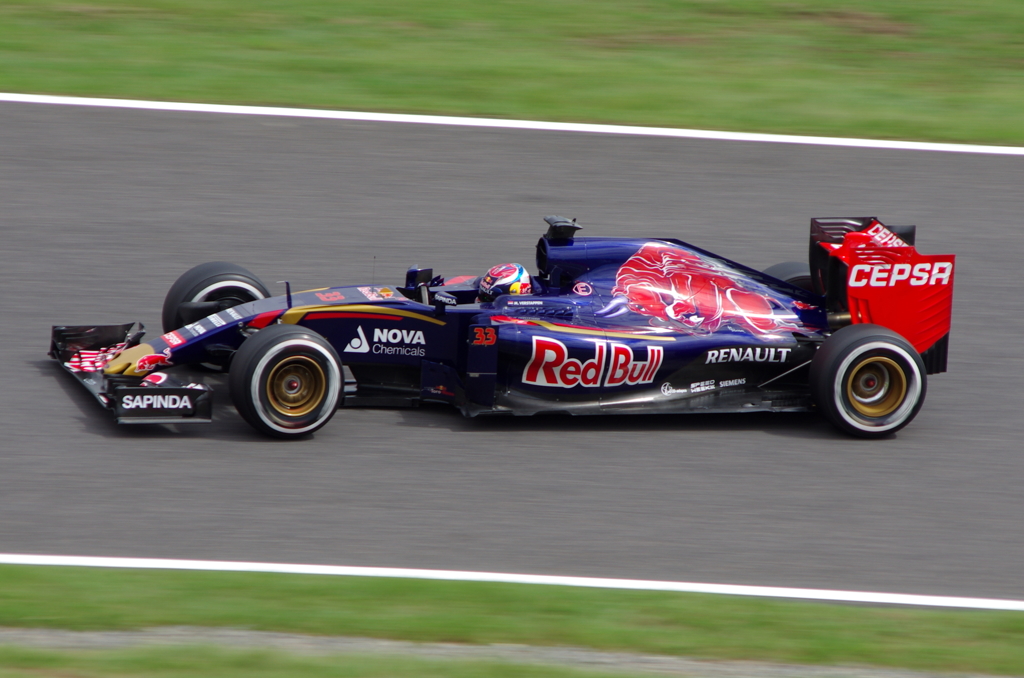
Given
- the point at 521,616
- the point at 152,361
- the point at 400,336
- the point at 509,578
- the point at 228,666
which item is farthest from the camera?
the point at 400,336

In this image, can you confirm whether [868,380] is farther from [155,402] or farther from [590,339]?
[155,402]

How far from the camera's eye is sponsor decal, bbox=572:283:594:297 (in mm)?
8086

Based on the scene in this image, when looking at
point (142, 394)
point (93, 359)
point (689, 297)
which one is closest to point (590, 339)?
point (689, 297)

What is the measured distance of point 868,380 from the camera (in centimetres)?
802

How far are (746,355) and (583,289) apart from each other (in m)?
1.07

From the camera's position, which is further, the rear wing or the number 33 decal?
the rear wing

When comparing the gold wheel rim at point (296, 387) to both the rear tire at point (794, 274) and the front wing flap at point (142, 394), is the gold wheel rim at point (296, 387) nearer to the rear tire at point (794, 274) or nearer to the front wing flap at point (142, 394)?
the front wing flap at point (142, 394)

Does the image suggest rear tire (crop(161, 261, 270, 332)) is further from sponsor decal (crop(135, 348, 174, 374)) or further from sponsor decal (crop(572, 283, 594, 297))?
sponsor decal (crop(572, 283, 594, 297))

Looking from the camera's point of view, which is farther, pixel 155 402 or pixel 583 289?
pixel 583 289

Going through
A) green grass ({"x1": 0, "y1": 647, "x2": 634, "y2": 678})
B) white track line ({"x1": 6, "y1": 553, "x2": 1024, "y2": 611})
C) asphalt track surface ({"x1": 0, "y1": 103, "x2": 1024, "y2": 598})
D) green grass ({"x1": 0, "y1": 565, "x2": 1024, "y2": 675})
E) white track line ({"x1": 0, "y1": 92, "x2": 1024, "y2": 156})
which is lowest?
green grass ({"x1": 0, "y1": 647, "x2": 634, "y2": 678})

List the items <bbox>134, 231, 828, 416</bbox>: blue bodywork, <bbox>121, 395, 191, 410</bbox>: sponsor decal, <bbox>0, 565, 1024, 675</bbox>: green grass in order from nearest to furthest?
<bbox>0, 565, 1024, 675</bbox>: green grass → <bbox>121, 395, 191, 410</bbox>: sponsor decal → <bbox>134, 231, 828, 416</bbox>: blue bodywork

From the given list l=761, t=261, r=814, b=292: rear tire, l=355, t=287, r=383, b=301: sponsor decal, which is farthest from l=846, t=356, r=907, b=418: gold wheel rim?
l=355, t=287, r=383, b=301: sponsor decal

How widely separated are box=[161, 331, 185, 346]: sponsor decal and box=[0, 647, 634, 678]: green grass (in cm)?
282

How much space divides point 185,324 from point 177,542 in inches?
93.3
